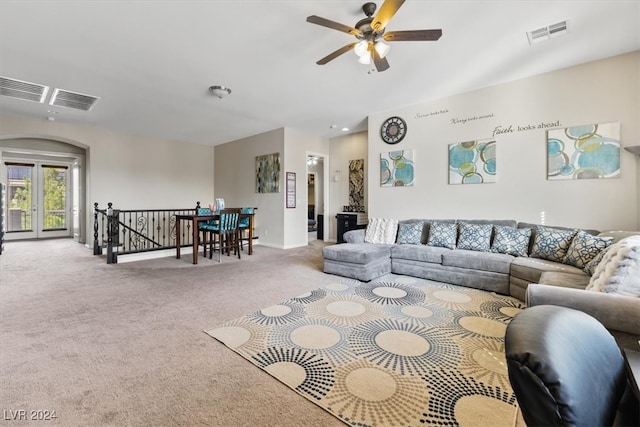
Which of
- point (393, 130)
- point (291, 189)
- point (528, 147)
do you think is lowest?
point (291, 189)

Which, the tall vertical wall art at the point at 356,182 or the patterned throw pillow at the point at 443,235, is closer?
the patterned throw pillow at the point at 443,235

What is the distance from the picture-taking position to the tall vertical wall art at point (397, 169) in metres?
5.01

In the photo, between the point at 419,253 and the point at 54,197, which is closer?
the point at 419,253

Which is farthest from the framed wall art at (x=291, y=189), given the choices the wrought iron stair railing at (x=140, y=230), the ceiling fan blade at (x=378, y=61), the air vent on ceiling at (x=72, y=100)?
the ceiling fan blade at (x=378, y=61)

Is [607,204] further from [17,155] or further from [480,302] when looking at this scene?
[17,155]

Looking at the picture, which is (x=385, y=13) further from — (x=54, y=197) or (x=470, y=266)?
(x=54, y=197)

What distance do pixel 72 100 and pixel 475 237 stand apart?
6.80m

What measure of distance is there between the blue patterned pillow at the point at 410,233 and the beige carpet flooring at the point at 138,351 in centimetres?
139

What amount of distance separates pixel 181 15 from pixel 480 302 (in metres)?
4.19

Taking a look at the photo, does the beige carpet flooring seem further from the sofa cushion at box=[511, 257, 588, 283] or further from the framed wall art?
the framed wall art

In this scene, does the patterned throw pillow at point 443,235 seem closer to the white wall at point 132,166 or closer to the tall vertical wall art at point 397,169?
the tall vertical wall art at point 397,169

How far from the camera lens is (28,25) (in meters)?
2.75

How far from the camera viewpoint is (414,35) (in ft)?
7.93

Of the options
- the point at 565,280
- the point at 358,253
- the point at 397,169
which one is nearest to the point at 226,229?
the point at 358,253
